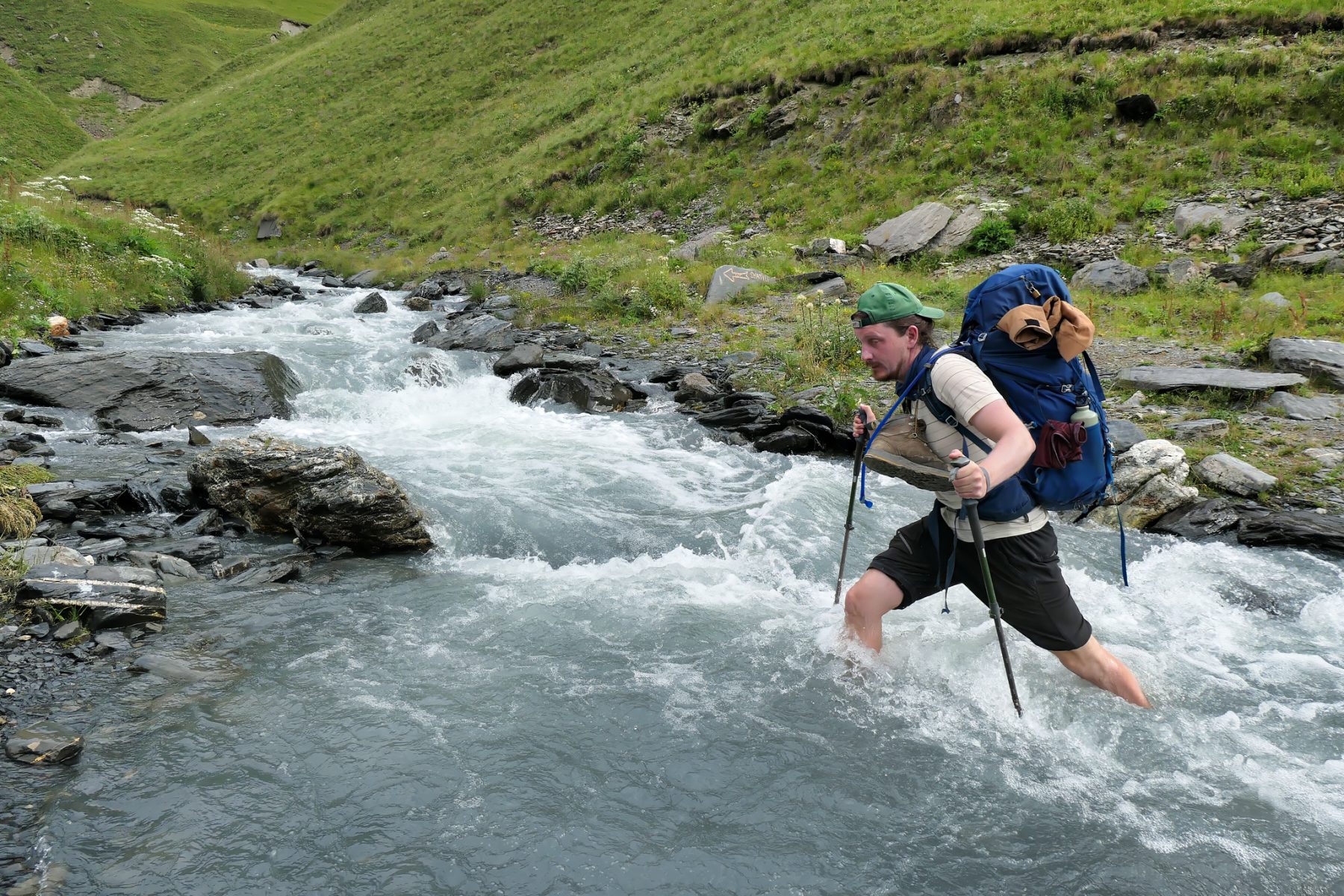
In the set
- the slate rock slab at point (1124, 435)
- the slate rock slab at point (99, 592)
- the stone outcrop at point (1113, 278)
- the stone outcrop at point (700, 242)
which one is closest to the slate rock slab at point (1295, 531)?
the slate rock slab at point (1124, 435)

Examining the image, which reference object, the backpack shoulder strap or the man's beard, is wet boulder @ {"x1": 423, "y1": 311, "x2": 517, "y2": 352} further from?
the backpack shoulder strap

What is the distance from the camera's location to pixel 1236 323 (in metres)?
12.5

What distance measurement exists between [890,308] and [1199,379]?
28.9 feet

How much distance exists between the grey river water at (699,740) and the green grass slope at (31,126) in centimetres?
6865

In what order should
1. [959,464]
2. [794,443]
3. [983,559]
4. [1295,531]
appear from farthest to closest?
[794,443], [1295,531], [983,559], [959,464]

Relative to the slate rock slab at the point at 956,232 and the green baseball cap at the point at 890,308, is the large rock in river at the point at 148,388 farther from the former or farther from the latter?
the slate rock slab at the point at 956,232

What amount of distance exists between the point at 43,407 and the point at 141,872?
426 inches

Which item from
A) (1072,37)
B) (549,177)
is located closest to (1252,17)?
(1072,37)

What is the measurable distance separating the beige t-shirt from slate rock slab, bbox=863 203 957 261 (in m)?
17.2

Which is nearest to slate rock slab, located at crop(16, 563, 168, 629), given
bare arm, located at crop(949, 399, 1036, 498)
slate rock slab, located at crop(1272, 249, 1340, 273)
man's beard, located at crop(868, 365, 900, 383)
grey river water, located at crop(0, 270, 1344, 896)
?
grey river water, located at crop(0, 270, 1344, 896)

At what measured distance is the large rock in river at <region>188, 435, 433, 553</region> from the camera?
773 cm

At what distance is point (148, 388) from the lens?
38.9ft

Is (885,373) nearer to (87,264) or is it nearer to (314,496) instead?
(314,496)

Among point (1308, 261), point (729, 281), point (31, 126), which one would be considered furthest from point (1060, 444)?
point (31, 126)
